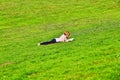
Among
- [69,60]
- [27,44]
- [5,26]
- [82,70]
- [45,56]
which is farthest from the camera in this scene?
[5,26]

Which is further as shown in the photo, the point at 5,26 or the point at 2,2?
the point at 2,2

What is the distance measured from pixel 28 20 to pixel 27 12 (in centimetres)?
874

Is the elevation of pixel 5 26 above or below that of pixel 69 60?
below

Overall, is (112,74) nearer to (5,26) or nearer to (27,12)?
(5,26)

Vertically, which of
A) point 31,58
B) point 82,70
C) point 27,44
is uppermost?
point 82,70

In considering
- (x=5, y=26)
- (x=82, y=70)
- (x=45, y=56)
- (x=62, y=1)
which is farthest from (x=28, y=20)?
(x=82, y=70)

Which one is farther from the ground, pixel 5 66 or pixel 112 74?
pixel 112 74

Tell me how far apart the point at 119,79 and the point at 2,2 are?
7924 cm

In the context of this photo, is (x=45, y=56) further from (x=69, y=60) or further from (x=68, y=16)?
(x=68, y=16)

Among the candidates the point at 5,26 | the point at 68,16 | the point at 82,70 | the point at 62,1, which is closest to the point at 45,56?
the point at 82,70

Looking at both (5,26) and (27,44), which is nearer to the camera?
(27,44)

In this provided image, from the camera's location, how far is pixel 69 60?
25906 mm

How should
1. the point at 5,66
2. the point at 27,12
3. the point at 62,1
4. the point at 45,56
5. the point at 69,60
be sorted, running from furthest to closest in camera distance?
the point at 62,1 → the point at 27,12 → the point at 45,56 → the point at 5,66 → the point at 69,60

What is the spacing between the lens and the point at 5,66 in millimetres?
27562
